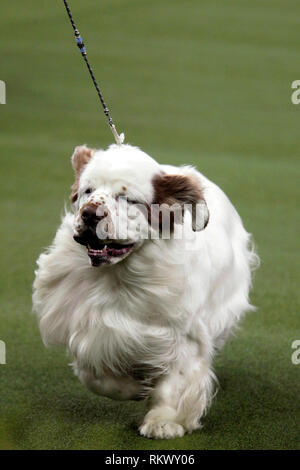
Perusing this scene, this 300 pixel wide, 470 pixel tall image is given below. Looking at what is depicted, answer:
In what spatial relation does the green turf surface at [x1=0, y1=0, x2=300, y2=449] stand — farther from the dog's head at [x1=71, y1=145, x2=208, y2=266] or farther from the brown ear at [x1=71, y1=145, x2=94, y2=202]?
the brown ear at [x1=71, y1=145, x2=94, y2=202]

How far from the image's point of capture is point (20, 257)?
806cm

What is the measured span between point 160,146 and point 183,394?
7728 mm

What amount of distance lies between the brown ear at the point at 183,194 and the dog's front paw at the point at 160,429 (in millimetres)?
891

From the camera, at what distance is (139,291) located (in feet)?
14.1

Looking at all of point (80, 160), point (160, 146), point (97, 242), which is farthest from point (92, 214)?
point (160, 146)

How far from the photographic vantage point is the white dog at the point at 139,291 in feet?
13.2

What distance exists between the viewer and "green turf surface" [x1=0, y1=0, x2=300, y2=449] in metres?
4.79

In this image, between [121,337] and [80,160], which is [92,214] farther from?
[121,337]

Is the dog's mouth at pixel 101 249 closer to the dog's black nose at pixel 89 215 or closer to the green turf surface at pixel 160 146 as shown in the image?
the dog's black nose at pixel 89 215

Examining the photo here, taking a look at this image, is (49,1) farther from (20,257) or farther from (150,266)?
(150,266)

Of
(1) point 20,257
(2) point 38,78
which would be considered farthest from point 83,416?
(2) point 38,78

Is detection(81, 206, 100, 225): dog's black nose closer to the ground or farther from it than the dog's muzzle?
farther from it

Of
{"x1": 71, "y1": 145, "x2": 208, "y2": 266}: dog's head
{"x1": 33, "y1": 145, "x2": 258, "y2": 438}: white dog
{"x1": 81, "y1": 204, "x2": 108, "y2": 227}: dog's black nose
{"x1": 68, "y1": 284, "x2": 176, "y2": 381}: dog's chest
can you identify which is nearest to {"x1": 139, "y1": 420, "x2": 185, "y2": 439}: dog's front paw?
{"x1": 33, "y1": 145, "x2": 258, "y2": 438}: white dog

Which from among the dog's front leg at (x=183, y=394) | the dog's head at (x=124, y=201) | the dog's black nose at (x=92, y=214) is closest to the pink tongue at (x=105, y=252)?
the dog's head at (x=124, y=201)
